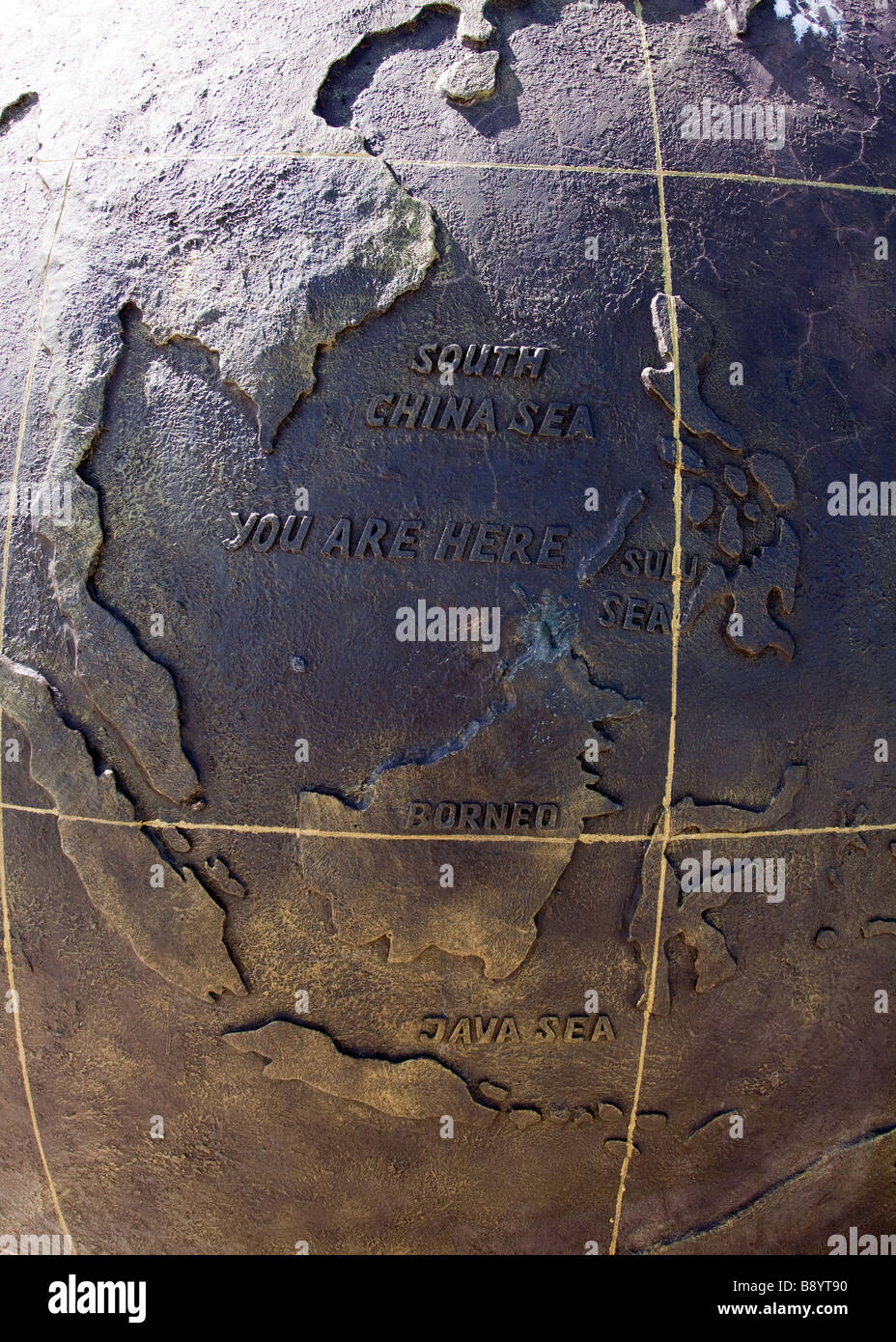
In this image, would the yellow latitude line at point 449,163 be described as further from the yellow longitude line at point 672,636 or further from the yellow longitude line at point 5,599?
the yellow longitude line at point 5,599

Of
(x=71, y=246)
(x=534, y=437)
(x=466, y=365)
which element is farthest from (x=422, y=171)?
(x=71, y=246)

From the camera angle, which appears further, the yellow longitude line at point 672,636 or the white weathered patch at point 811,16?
the white weathered patch at point 811,16

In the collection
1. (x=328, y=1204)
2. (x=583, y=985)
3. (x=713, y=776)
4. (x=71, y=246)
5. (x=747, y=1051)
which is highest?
(x=71, y=246)

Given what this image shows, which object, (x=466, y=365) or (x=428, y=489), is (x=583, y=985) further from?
(x=466, y=365)

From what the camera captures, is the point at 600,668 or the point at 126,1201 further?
the point at 126,1201

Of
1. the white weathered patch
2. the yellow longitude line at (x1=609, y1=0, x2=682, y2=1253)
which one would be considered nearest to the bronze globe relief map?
the yellow longitude line at (x1=609, y1=0, x2=682, y2=1253)

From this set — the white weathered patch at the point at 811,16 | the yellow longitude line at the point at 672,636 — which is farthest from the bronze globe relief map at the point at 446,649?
the white weathered patch at the point at 811,16

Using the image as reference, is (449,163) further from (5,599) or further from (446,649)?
(5,599)

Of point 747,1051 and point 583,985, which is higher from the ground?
point 583,985
